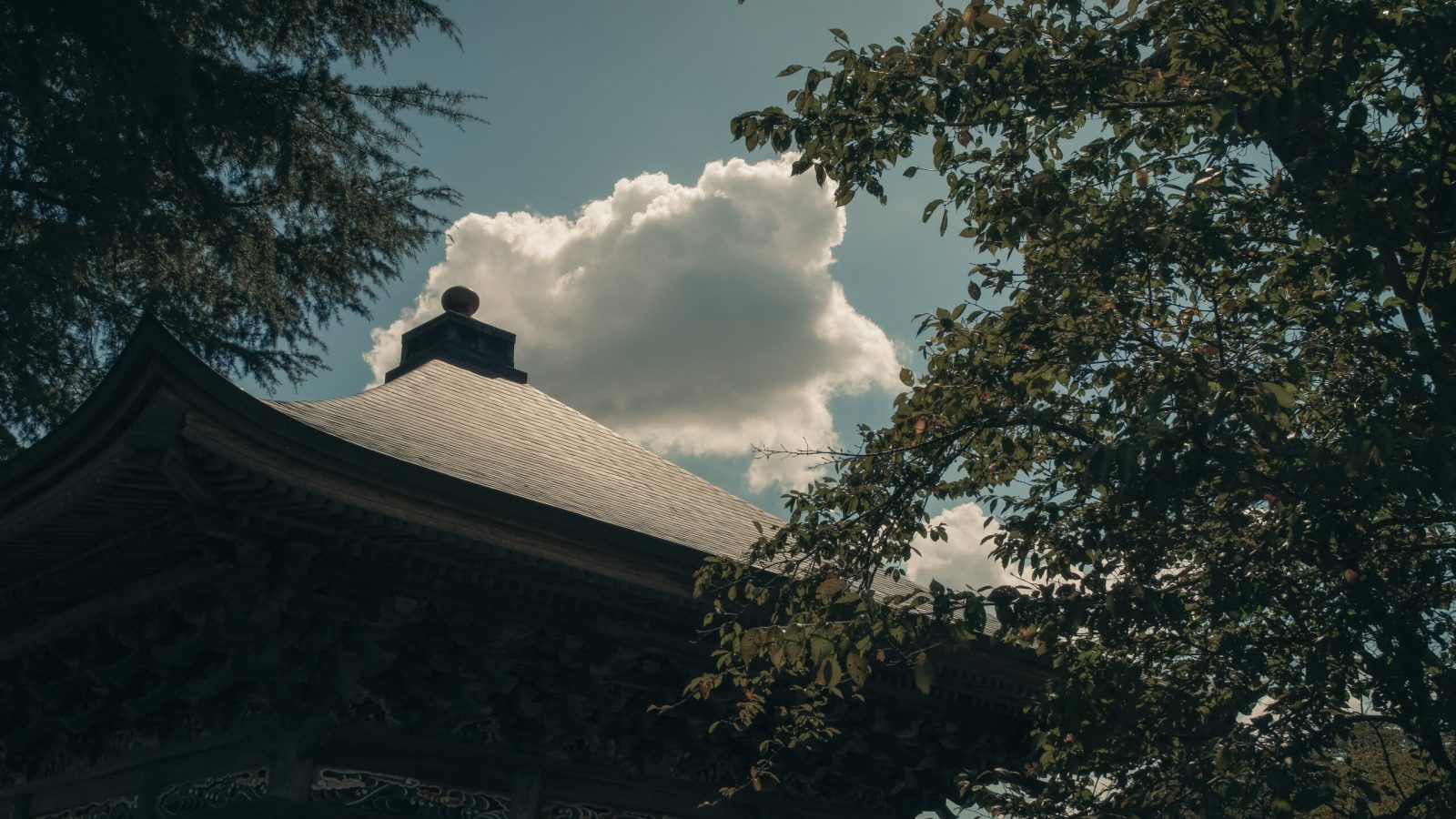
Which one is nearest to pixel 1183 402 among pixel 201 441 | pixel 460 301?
pixel 201 441

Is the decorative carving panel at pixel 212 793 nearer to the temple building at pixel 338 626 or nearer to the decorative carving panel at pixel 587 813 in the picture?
the temple building at pixel 338 626

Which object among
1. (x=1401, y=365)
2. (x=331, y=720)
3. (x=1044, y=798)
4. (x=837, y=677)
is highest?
(x=1401, y=365)

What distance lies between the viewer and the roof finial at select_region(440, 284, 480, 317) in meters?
12.0

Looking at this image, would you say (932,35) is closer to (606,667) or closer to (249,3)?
(606,667)

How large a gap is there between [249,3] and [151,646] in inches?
316

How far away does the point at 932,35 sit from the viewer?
210 inches

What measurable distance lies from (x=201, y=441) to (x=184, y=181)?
8.19 meters

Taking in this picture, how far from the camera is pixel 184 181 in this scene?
40.9 feet

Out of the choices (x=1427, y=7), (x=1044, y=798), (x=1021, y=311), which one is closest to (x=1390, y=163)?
(x=1427, y=7)

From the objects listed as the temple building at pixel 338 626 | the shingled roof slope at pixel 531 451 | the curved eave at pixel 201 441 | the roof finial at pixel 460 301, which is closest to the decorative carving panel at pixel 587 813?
the temple building at pixel 338 626

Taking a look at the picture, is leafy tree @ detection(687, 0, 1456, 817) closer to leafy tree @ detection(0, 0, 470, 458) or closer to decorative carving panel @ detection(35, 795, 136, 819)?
decorative carving panel @ detection(35, 795, 136, 819)

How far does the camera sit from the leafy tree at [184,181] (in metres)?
11.2

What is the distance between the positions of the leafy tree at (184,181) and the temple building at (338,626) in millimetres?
5004

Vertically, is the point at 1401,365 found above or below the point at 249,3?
below
